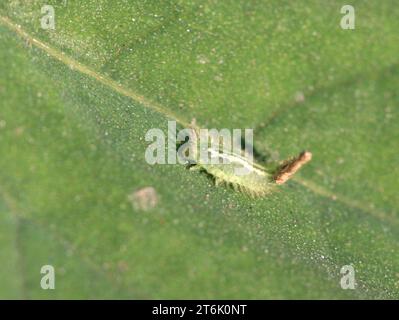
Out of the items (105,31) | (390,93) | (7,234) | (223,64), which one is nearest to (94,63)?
(105,31)

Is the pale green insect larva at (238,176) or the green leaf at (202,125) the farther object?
the pale green insect larva at (238,176)

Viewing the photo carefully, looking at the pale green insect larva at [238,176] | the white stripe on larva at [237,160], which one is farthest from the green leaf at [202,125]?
the white stripe on larva at [237,160]

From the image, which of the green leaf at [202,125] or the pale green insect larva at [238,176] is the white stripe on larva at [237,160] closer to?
the pale green insect larva at [238,176]

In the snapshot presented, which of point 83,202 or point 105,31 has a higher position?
point 105,31

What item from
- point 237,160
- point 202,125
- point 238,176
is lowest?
point 238,176

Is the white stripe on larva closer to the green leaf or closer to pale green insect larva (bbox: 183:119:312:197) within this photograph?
pale green insect larva (bbox: 183:119:312:197)

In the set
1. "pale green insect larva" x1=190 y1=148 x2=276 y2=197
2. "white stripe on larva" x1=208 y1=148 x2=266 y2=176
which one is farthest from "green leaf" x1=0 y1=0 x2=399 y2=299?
"white stripe on larva" x1=208 y1=148 x2=266 y2=176

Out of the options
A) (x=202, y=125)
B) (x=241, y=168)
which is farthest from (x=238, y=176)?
(x=202, y=125)

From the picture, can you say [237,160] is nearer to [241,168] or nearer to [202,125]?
[241,168]
